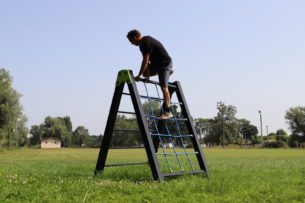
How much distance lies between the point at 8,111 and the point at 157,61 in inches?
2539

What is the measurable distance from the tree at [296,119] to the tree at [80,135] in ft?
292

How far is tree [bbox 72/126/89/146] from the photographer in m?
157

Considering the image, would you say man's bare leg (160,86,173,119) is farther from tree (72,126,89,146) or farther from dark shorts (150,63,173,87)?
tree (72,126,89,146)

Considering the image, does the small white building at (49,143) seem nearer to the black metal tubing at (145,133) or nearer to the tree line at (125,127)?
the tree line at (125,127)

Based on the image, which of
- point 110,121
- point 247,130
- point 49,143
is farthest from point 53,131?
point 110,121

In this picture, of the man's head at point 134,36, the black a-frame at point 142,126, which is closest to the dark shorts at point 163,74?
the black a-frame at point 142,126

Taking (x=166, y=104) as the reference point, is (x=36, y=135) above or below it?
above

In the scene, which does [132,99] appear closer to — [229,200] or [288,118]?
[229,200]

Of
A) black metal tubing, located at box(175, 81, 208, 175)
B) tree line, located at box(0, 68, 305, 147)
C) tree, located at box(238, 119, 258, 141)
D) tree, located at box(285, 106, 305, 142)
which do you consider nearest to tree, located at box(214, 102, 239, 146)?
tree line, located at box(0, 68, 305, 147)

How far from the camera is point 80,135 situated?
16262 centimetres

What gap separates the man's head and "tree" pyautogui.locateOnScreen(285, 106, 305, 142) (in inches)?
4505

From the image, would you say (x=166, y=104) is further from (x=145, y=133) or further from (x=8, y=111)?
(x=8, y=111)

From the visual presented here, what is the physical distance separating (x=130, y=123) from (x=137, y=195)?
7859cm

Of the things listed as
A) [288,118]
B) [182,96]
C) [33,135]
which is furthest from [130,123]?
[33,135]
